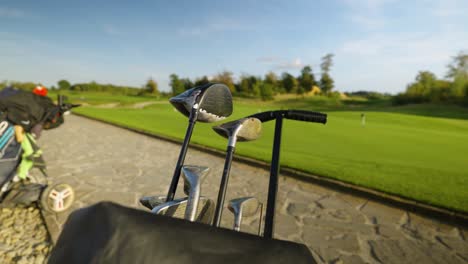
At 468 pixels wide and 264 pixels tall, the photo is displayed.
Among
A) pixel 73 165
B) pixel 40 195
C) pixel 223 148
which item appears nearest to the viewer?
pixel 40 195

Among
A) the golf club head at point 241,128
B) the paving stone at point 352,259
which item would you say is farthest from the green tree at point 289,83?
the golf club head at point 241,128

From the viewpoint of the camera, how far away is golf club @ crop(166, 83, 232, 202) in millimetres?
1539

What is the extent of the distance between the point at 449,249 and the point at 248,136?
11.7 ft

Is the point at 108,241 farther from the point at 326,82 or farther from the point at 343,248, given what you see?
the point at 326,82

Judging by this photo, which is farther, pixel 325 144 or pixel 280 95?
pixel 280 95

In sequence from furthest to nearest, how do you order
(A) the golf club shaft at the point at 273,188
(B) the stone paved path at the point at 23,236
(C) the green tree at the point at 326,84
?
(C) the green tree at the point at 326,84 < (B) the stone paved path at the point at 23,236 < (A) the golf club shaft at the point at 273,188

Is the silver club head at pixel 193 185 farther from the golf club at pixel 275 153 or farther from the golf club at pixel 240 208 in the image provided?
the golf club at pixel 275 153

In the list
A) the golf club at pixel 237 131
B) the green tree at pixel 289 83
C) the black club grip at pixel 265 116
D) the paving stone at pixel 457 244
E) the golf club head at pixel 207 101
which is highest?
the green tree at pixel 289 83

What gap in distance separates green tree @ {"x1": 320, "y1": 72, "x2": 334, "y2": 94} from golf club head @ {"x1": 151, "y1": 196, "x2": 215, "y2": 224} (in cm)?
7848

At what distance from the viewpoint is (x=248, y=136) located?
141 centimetres

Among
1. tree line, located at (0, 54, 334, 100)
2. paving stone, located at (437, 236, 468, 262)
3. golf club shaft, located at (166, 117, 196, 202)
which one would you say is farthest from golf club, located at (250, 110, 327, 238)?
tree line, located at (0, 54, 334, 100)

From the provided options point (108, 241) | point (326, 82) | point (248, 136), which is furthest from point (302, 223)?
point (326, 82)

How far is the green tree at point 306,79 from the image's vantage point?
6888 cm

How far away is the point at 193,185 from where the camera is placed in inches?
47.8
